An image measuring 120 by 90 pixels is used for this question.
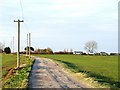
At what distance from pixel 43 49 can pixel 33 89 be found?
150 meters

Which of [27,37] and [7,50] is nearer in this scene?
[27,37]

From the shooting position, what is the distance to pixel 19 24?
40125 mm

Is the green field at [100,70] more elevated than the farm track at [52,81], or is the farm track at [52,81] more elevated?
the farm track at [52,81]

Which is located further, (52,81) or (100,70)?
(100,70)

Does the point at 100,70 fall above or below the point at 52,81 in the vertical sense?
below

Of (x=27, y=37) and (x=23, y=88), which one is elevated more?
(x=27, y=37)

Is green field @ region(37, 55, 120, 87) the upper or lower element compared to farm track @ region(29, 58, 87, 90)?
lower

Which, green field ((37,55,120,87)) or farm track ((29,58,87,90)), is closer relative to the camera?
farm track ((29,58,87,90))

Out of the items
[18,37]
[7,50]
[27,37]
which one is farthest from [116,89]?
[7,50]

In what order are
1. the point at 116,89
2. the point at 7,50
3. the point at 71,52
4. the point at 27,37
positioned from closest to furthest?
Answer: 1. the point at 116,89
2. the point at 27,37
3. the point at 7,50
4. the point at 71,52

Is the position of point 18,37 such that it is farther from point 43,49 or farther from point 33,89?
point 43,49

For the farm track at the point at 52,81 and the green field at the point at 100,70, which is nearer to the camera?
the farm track at the point at 52,81

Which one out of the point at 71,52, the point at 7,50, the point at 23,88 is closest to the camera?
the point at 23,88

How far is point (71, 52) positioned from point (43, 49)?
14.1 metres
